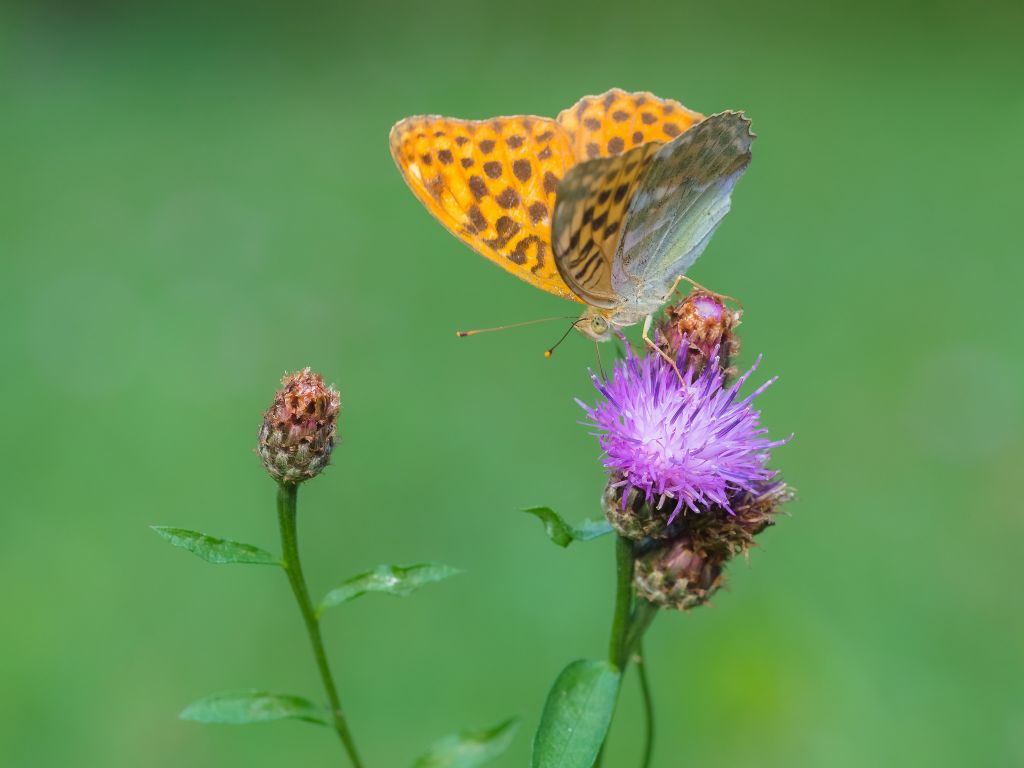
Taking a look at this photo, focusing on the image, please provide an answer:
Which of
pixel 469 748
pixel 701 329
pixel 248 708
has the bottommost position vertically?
pixel 469 748

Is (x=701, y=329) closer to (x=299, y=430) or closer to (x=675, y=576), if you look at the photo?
(x=675, y=576)

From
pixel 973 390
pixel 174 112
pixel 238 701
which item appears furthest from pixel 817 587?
pixel 174 112

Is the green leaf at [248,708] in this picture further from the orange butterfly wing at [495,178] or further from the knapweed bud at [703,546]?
the orange butterfly wing at [495,178]

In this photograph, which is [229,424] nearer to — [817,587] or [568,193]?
[817,587]

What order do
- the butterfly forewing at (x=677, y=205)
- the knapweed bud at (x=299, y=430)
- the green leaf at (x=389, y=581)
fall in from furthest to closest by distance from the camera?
the butterfly forewing at (x=677, y=205) → the knapweed bud at (x=299, y=430) → the green leaf at (x=389, y=581)

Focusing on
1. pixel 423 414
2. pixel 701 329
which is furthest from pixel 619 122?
pixel 423 414

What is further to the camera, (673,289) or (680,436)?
(673,289)

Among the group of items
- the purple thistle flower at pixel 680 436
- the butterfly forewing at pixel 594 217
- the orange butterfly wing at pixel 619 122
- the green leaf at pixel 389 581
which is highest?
Result: the orange butterfly wing at pixel 619 122

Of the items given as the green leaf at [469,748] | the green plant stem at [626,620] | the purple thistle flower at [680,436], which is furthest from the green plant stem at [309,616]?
the purple thistle flower at [680,436]
